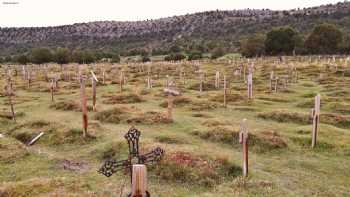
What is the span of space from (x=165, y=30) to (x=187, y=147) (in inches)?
4819

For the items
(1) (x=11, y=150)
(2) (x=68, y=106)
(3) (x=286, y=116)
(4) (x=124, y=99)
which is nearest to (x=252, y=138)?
(3) (x=286, y=116)

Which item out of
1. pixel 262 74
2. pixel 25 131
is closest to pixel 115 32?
pixel 262 74

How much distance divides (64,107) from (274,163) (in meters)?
14.6

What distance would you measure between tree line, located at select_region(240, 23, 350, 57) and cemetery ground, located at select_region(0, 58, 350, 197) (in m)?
43.1

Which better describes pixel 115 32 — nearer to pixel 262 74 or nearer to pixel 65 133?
pixel 262 74

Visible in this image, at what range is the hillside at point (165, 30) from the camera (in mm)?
118438

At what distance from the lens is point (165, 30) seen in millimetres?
136375

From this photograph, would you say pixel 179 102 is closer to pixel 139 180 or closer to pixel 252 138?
pixel 252 138

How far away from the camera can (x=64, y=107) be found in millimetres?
26203

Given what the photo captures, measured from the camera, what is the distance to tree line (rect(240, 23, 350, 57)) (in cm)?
7100

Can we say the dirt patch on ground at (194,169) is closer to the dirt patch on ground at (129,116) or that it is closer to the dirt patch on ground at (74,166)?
the dirt patch on ground at (74,166)

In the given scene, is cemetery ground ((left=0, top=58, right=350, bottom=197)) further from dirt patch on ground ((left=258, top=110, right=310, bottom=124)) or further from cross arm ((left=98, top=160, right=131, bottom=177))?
cross arm ((left=98, top=160, right=131, bottom=177))

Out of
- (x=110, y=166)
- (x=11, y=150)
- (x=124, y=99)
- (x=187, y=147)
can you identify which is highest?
(x=110, y=166)

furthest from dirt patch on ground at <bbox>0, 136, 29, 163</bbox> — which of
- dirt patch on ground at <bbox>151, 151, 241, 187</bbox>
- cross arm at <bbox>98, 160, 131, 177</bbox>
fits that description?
cross arm at <bbox>98, 160, 131, 177</bbox>
